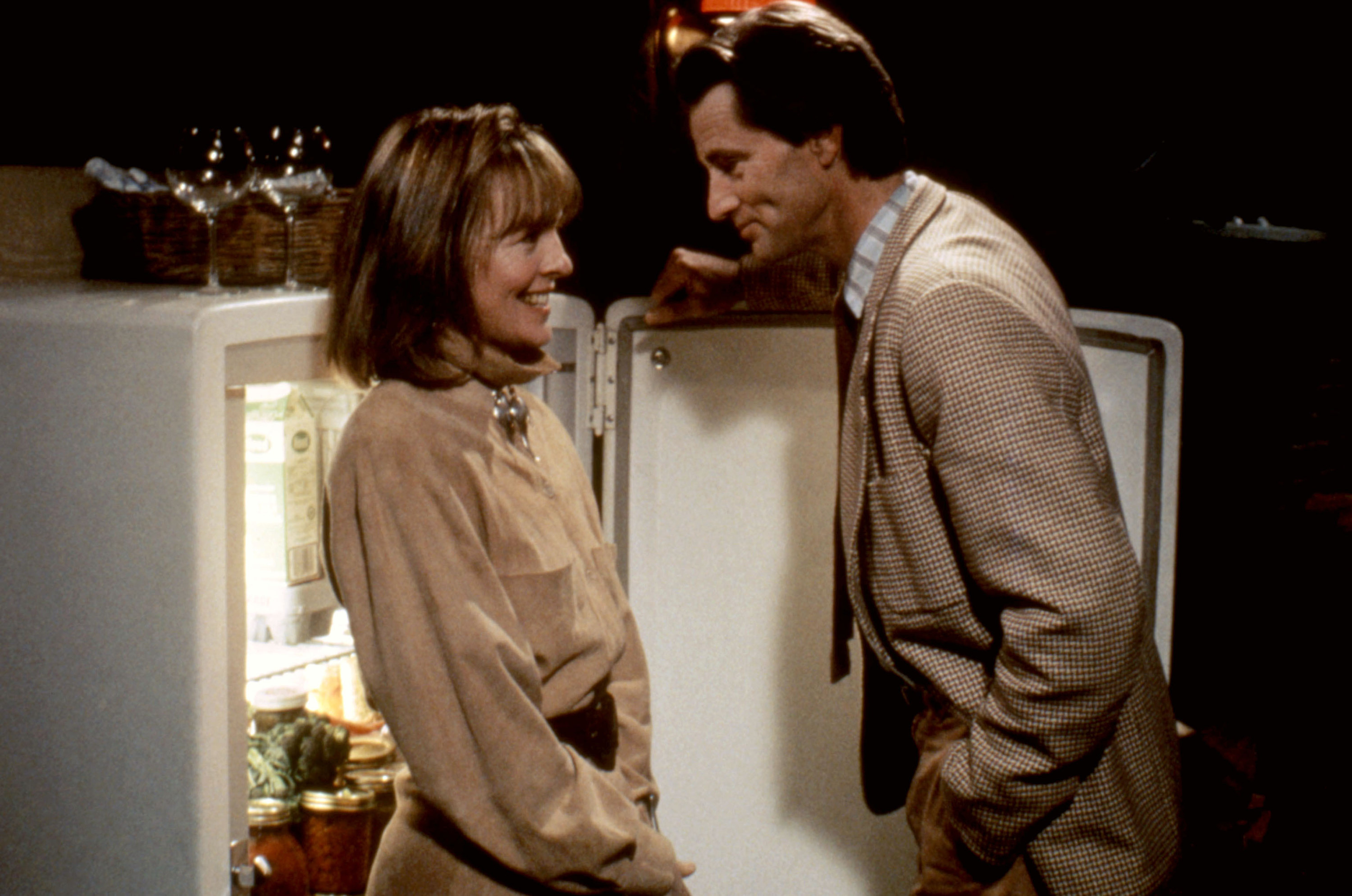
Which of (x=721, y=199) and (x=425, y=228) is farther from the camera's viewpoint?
(x=721, y=199)

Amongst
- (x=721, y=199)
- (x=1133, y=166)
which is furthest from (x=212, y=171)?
(x=1133, y=166)

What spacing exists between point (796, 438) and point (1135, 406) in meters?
0.63

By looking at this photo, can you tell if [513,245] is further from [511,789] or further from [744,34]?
[511,789]

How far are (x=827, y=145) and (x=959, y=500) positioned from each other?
63cm

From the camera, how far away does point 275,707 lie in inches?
84.1

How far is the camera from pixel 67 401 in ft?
5.03

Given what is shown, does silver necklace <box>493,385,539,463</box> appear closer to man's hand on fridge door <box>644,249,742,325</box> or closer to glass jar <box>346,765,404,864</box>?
man's hand on fridge door <box>644,249,742,325</box>

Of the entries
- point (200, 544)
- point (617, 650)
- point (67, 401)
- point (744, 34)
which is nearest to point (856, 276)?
point (744, 34)

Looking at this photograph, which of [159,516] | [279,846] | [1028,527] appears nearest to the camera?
[1028,527]

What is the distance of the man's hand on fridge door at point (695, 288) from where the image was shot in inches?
90.6

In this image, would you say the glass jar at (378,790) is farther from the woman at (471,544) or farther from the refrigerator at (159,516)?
the woman at (471,544)

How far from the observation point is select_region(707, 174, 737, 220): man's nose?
188 cm

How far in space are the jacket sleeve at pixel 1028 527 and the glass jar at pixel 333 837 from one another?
3.90 ft

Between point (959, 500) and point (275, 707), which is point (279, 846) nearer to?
point (275, 707)
